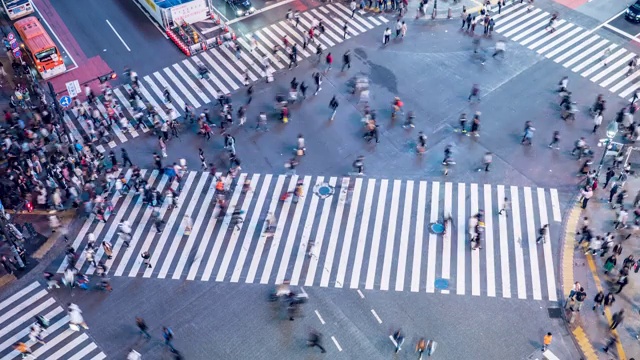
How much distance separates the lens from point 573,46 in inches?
2096

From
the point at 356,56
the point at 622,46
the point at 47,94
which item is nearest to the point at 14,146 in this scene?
the point at 47,94

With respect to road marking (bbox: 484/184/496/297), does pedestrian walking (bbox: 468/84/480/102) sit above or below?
above

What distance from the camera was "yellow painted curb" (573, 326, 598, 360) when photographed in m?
34.0

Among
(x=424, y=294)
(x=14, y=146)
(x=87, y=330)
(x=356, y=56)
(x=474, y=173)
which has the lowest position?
(x=87, y=330)

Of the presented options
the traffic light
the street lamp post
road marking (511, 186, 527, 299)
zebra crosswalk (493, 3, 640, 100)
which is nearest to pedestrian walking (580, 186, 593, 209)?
the street lamp post

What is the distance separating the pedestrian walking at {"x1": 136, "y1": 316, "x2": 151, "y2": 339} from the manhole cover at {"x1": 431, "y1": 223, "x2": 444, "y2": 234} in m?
17.7

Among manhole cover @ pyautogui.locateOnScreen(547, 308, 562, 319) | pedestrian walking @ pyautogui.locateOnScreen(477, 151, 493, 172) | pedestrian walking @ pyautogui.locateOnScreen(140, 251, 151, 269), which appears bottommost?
pedestrian walking @ pyautogui.locateOnScreen(140, 251, 151, 269)

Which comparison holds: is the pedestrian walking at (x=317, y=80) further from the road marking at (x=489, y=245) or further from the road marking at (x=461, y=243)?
the road marking at (x=489, y=245)

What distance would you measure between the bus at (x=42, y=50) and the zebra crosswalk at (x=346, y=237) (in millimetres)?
14061

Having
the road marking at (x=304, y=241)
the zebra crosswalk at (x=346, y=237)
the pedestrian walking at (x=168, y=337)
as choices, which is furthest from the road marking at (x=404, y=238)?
the pedestrian walking at (x=168, y=337)

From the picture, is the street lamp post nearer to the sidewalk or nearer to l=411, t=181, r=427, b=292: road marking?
the sidewalk

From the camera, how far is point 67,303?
37.0 m

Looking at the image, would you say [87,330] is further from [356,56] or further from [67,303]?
[356,56]

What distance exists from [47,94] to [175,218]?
17.5 meters
